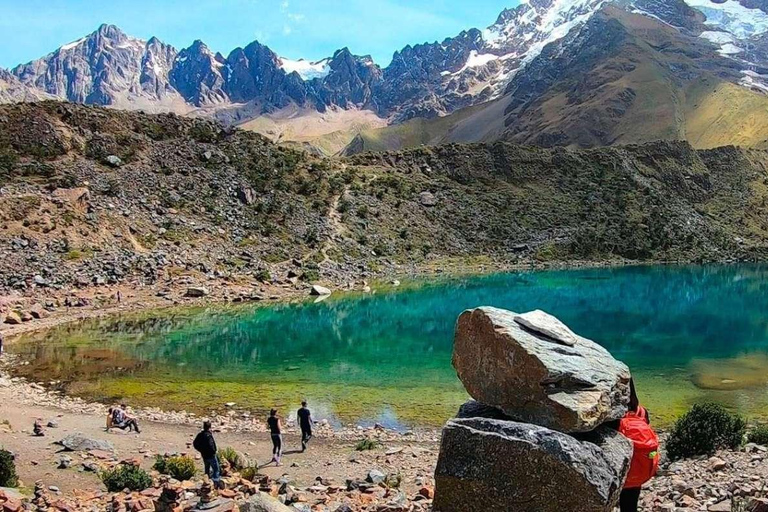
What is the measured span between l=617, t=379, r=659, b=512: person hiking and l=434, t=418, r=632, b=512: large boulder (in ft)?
1.16

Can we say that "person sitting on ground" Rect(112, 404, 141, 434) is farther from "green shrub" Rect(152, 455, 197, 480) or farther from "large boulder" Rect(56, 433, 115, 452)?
"green shrub" Rect(152, 455, 197, 480)

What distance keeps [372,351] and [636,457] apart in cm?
3829

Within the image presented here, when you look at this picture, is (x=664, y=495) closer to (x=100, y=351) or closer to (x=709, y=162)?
(x=100, y=351)

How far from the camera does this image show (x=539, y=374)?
418 inches

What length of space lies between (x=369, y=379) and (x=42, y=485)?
24.2m

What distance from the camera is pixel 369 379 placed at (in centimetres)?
3894

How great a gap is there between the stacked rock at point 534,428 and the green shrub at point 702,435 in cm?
1102

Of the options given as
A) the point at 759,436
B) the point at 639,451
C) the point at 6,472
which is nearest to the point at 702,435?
the point at 759,436

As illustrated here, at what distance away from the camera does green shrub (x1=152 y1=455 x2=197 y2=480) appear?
18.7m

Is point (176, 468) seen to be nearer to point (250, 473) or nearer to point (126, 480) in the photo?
point (250, 473)

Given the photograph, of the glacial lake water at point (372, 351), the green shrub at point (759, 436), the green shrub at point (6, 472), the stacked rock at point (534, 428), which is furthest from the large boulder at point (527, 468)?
the glacial lake water at point (372, 351)

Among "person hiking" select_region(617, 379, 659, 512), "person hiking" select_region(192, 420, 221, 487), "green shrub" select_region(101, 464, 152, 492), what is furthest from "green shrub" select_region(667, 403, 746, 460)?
"green shrub" select_region(101, 464, 152, 492)

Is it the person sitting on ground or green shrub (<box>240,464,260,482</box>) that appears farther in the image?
the person sitting on ground

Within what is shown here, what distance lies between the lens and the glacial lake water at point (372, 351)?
33656 millimetres
